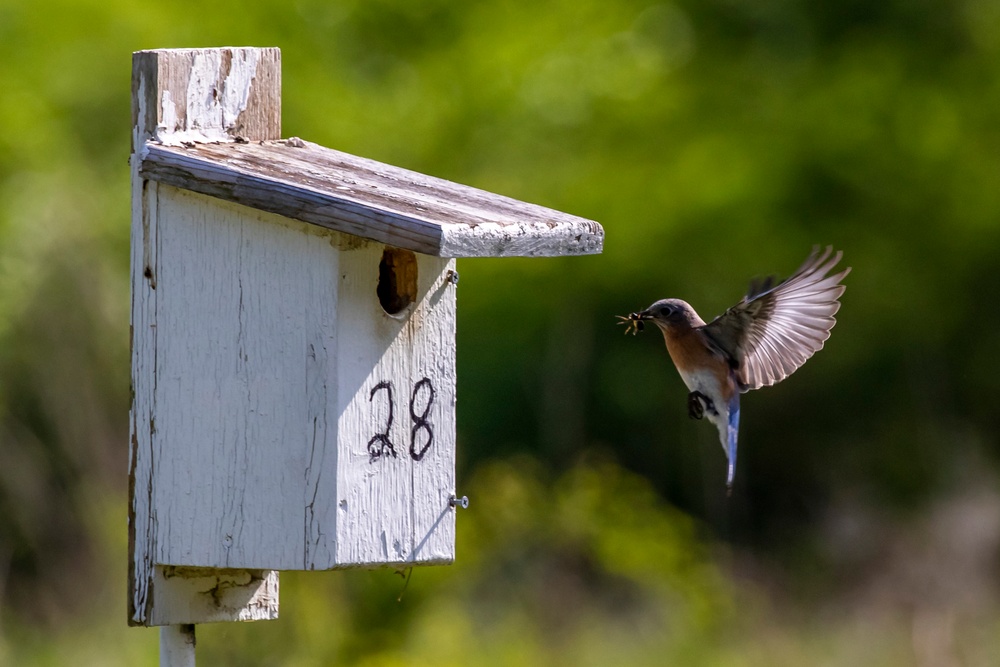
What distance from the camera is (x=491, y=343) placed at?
12914 mm

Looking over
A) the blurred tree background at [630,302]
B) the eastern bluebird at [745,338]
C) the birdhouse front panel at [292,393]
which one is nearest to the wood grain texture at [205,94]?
the birdhouse front panel at [292,393]

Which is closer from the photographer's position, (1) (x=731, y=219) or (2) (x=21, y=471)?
(2) (x=21, y=471)

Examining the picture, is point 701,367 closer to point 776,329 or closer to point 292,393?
point 776,329

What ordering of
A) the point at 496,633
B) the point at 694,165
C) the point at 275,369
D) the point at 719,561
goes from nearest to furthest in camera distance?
the point at 275,369 → the point at 496,633 → the point at 719,561 → the point at 694,165

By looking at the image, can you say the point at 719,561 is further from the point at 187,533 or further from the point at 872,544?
the point at 187,533

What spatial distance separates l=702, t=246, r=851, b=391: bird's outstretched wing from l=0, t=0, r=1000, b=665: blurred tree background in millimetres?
3493

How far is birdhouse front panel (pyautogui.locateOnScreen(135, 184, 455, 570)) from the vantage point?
265 cm

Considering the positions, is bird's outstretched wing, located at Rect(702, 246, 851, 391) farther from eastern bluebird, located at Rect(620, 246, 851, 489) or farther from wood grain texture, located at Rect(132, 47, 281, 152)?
wood grain texture, located at Rect(132, 47, 281, 152)

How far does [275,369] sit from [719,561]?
7.30 m

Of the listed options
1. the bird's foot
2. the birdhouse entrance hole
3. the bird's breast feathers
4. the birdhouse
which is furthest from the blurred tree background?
the birdhouse entrance hole

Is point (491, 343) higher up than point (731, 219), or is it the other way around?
point (731, 219)

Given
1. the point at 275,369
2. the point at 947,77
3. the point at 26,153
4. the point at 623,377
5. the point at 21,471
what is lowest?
the point at 275,369

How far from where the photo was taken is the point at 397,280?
2836 millimetres

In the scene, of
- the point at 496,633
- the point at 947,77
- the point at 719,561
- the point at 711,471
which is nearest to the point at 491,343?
the point at 711,471
